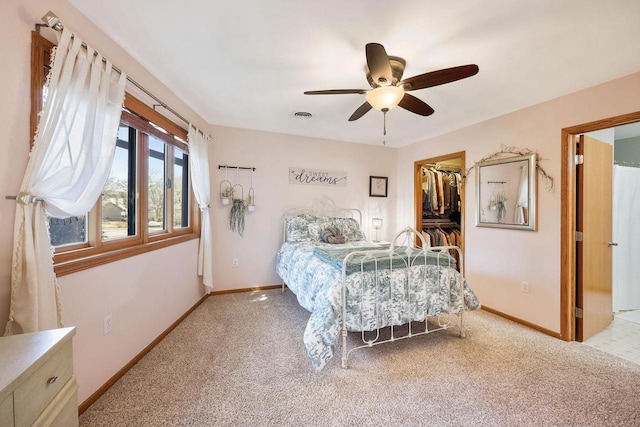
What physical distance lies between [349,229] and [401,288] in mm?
1825

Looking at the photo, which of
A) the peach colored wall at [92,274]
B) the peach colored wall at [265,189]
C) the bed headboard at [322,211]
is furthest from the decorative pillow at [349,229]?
the peach colored wall at [92,274]

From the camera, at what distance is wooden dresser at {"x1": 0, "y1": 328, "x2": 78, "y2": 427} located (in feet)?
2.26

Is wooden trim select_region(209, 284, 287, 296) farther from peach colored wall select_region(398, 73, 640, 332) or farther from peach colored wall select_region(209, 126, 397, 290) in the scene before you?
peach colored wall select_region(398, 73, 640, 332)

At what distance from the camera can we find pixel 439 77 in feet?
5.65

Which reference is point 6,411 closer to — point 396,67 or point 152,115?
point 152,115

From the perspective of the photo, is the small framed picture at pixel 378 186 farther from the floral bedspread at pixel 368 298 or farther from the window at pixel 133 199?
the window at pixel 133 199

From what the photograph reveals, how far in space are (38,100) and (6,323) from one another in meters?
1.10

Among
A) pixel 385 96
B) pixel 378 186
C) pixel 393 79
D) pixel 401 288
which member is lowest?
pixel 401 288

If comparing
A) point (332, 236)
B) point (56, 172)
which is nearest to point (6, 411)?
point (56, 172)

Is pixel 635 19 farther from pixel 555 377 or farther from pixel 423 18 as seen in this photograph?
pixel 555 377

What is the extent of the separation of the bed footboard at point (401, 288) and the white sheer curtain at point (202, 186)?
6.76 feet

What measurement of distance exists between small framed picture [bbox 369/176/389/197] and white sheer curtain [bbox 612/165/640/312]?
2967 millimetres

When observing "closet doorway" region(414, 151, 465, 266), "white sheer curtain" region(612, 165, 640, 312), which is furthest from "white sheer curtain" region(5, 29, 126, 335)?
"white sheer curtain" region(612, 165, 640, 312)

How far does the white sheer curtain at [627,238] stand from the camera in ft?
10.5
